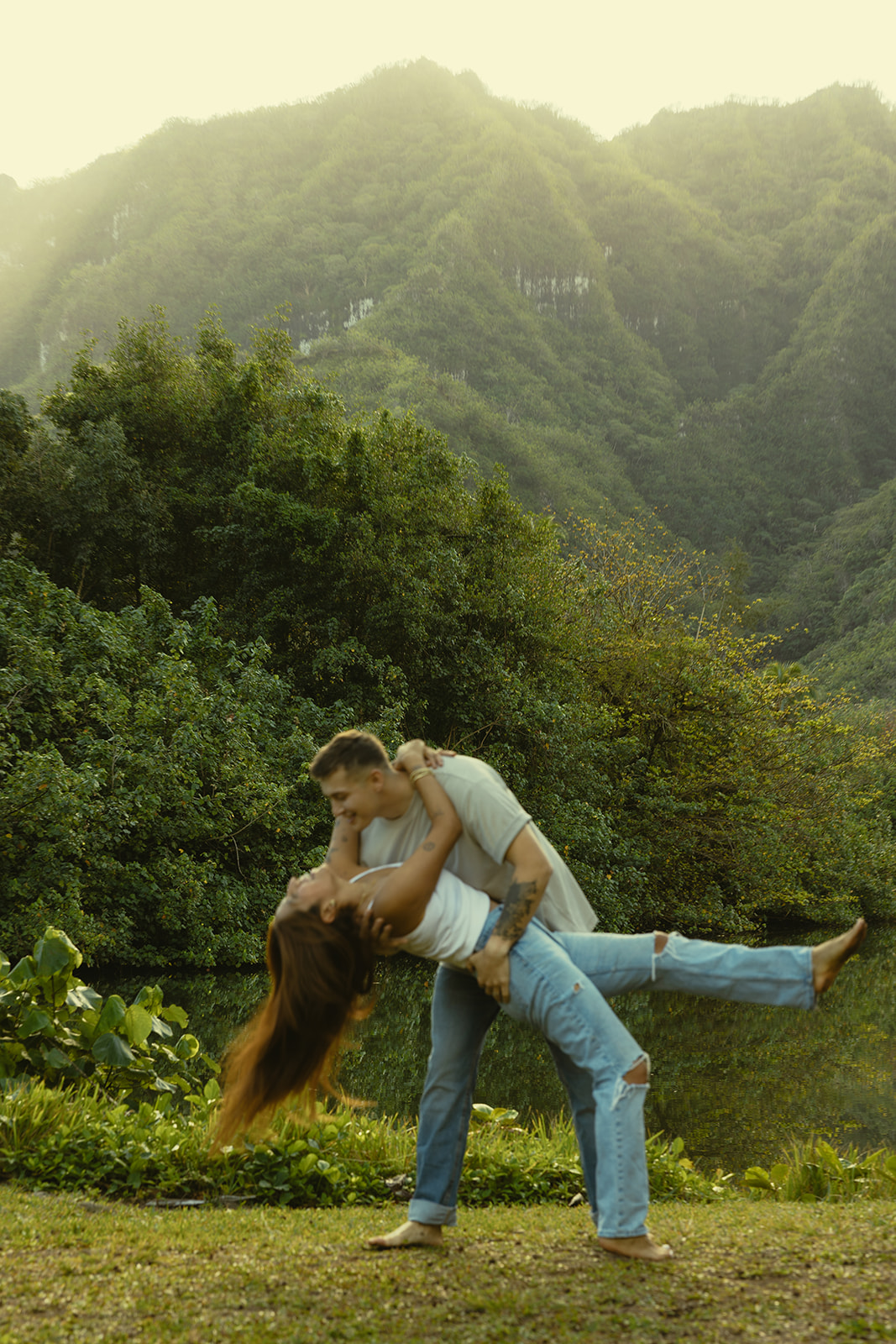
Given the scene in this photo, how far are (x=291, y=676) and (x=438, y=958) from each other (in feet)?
44.7

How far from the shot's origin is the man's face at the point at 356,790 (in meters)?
3.11

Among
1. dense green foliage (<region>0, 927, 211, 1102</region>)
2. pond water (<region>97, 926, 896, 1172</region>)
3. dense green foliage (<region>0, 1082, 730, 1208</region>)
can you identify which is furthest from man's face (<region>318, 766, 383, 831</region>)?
pond water (<region>97, 926, 896, 1172</region>)

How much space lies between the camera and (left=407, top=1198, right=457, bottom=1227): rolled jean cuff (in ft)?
10.6

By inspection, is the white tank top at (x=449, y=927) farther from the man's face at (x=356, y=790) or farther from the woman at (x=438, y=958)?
the man's face at (x=356, y=790)

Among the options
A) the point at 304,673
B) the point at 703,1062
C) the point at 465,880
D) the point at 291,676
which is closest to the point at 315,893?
the point at 465,880

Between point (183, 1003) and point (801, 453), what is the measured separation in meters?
115

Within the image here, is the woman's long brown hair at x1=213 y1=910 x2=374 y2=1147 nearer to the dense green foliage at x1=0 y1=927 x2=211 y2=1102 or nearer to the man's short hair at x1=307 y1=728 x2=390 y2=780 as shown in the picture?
the man's short hair at x1=307 y1=728 x2=390 y2=780

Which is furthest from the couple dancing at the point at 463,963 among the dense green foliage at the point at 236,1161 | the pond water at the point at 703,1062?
the pond water at the point at 703,1062

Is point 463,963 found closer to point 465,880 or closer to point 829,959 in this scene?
point 465,880

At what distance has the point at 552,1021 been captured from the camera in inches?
116

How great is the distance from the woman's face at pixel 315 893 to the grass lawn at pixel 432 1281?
1.06 meters

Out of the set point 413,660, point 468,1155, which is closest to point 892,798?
point 413,660

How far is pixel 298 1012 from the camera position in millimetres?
3168

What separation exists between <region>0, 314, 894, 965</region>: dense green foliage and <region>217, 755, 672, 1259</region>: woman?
7597 millimetres
